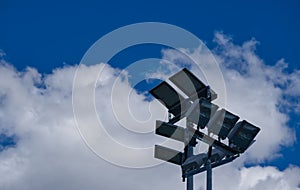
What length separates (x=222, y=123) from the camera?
18625 mm

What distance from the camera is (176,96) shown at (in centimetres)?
1984

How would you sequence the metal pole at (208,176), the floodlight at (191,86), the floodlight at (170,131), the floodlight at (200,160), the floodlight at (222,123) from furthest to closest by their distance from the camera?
the floodlight at (191,86)
the floodlight at (170,131)
the floodlight at (200,160)
the floodlight at (222,123)
the metal pole at (208,176)

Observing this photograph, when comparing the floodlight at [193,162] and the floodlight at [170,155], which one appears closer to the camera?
the floodlight at [193,162]

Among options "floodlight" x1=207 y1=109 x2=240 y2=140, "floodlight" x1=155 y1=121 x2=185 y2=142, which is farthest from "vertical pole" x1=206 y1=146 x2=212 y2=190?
"floodlight" x1=155 y1=121 x2=185 y2=142

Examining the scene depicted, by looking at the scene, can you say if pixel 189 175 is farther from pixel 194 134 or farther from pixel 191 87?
pixel 191 87

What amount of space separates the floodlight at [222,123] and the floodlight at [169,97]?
60.5 inches

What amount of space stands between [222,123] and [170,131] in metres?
1.75

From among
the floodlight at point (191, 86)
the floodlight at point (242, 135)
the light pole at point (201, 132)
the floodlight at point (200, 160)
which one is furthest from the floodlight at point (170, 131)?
the floodlight at point (242, 135)

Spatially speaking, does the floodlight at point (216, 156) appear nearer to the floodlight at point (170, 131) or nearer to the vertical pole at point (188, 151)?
the vertical pole at point (188, 151)

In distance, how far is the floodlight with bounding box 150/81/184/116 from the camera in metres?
19.7

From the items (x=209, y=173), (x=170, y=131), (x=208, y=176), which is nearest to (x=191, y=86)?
(x=170, y=131)

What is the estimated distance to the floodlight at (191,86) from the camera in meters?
19.6

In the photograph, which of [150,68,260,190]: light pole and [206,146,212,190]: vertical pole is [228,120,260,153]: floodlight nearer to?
[150,68,260,190]: light pole

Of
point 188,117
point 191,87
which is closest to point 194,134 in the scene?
point 188,117
